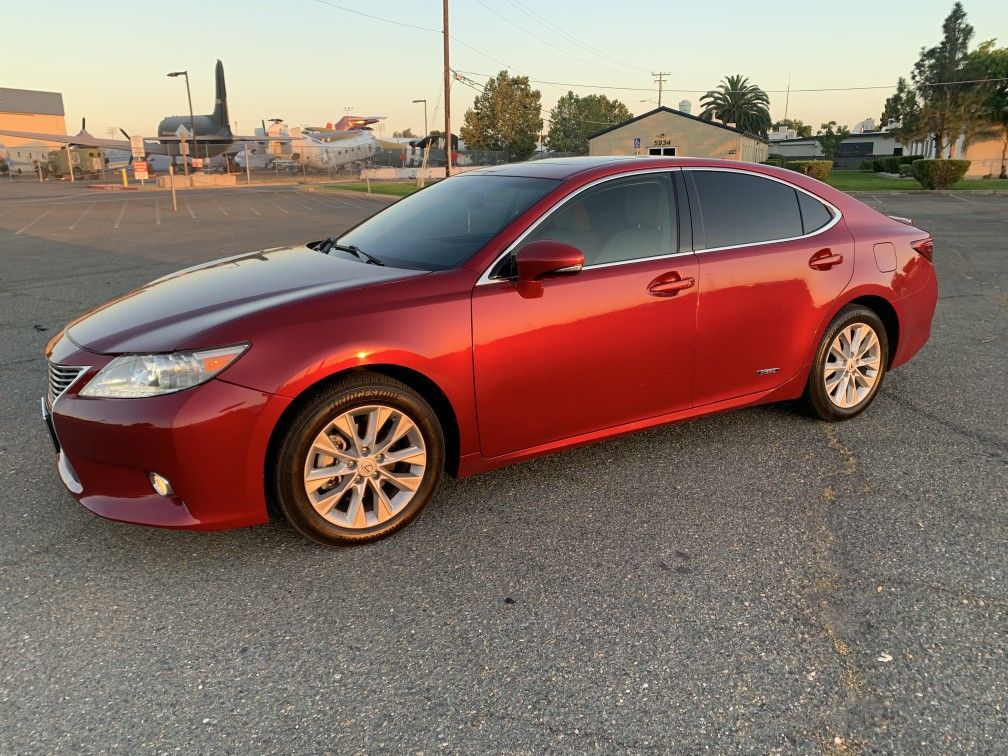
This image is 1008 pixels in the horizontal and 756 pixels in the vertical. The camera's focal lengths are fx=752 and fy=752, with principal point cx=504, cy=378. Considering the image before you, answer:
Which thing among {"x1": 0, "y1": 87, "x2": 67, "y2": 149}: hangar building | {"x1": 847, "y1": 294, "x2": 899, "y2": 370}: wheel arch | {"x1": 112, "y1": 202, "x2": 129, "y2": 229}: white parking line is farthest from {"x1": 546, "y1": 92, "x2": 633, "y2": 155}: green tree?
{"x1": 847, "y1": 294, "x2": 899, "y2": 370}: wheel arch

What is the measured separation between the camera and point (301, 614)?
9.16ft

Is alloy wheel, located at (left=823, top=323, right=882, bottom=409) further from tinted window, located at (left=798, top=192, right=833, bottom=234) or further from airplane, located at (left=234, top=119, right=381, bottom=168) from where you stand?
airplane, located at (left=234, top=119, right=381, bottom=168)

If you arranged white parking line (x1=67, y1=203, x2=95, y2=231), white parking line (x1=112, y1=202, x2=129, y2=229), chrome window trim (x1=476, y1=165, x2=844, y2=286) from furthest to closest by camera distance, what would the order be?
white parking line (x1=112, y1=202, x2=129, y2=229) → white parking line (x1=67, y1=203, x2=95, y2=231) → chrome window trim (x1=476, y1=165, x2=844, y2=286)

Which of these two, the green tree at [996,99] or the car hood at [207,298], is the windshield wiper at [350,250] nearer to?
the car hood at [207,298]

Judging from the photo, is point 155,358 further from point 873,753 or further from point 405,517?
point 873,753

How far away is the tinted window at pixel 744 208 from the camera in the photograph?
4.04 m

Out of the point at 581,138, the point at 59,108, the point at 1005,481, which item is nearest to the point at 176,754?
the point at 1005,481

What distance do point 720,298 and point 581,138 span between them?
110471 millimetres

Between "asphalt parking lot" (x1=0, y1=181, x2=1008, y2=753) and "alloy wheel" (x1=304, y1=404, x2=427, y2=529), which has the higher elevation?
"alloy wheel" (x1=304, y1=404, x2=427, y2=529)

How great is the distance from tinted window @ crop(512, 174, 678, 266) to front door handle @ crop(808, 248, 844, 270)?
93 centimetres

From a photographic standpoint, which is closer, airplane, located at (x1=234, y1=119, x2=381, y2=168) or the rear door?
the rear door

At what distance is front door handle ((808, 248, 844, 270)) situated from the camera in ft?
14.0

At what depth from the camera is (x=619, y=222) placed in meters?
3.80

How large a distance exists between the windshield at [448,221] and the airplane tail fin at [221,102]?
82.0m
